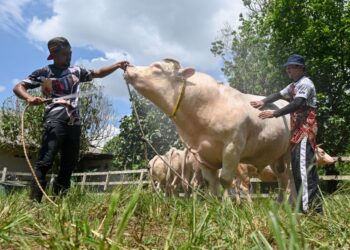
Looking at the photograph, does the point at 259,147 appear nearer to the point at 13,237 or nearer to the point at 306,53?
the point at 13,237

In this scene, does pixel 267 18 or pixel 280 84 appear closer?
pixel 280 84

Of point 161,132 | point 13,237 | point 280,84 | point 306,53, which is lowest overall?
point 13,237

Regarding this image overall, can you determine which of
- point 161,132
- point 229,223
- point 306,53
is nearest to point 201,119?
Answer: point 229,223

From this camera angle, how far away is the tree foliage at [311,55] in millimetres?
19016

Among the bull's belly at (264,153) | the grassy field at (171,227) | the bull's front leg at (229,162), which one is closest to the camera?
the grassy field at (171,227)

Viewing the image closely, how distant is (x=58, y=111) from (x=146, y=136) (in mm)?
12374

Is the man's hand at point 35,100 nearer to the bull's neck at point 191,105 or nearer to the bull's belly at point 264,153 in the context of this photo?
the bull's neck at point 191,105

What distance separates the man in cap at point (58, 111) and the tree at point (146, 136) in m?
10.2

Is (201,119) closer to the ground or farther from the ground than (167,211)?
farther from the ground

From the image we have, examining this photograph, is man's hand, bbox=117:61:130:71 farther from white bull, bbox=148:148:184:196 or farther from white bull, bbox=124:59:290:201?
white bull, bbox=148:148:184:196

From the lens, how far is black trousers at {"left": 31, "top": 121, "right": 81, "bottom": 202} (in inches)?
192

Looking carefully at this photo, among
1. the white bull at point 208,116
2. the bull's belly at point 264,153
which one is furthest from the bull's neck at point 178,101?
the bull's belly at point 264,153

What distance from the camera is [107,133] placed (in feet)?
94.1

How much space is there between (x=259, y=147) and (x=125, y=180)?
6.63 feet
